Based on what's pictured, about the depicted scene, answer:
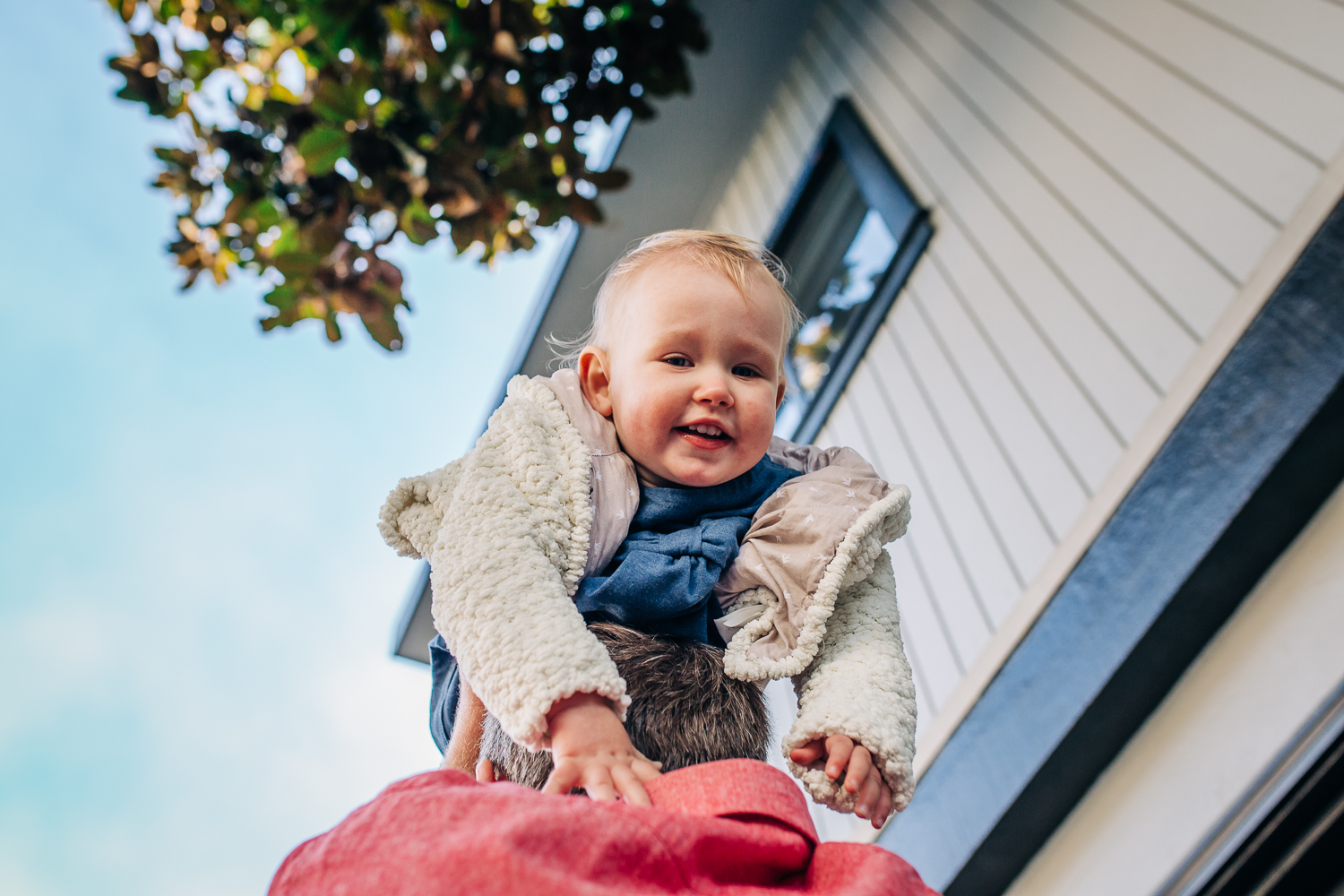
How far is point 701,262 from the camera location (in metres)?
1.08

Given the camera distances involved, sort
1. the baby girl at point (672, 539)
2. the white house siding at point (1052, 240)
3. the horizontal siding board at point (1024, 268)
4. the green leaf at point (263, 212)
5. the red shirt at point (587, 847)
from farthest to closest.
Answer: the horizontal siding board at point (1024, 268) < the white house siding at point (1052, 240) < the green leaf at point (263, 212) < the baby girl at point (672, 539) < the red shirt at point (587, 847)

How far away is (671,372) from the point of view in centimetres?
101

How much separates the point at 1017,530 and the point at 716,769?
4.34ft

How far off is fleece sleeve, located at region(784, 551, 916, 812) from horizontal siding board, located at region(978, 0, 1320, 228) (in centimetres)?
106

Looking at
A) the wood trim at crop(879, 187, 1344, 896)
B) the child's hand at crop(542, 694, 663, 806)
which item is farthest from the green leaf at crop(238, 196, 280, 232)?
the wood trim at crop(879, 187, 1344, 896)

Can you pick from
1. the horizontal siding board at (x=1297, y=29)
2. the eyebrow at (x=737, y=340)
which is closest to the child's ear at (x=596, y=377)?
the eyebrow at (x=737, y=340)

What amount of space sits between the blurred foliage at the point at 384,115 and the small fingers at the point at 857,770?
3.13ft

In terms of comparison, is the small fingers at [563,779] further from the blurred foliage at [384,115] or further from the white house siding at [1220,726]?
the white house siding at [1220,726]

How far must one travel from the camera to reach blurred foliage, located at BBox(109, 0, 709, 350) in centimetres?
121

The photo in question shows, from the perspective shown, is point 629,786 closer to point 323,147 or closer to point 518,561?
point 518,561

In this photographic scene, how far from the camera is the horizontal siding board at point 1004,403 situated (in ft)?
5.63

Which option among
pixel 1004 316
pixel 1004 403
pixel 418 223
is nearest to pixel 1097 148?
pixel 1004 316

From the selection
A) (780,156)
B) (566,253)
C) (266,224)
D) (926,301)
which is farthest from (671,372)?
(780,156)

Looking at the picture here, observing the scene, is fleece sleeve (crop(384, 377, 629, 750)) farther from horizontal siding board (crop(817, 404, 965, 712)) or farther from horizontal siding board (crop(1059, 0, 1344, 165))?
horizontal siding board (crop(1059, 0, 1344, 165))
